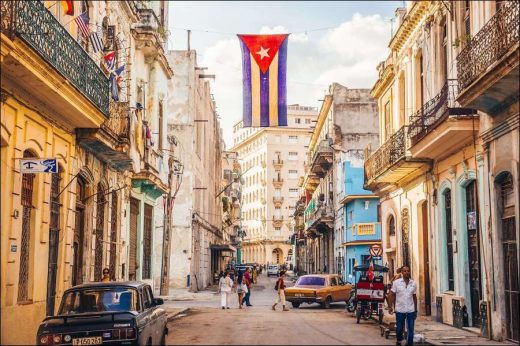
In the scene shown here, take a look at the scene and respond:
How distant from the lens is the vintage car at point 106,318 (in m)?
11.2

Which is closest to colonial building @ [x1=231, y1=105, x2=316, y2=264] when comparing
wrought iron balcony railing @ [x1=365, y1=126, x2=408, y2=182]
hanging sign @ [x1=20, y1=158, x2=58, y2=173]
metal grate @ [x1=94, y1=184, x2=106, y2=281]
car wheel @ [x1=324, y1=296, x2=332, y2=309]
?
car wheel @ [x1=324, y1=296, x2=332, y2=309]

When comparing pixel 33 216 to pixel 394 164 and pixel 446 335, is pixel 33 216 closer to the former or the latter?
pixel 446 335

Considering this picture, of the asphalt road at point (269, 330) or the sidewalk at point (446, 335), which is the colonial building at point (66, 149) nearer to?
the asphalt road at point (269, 330)

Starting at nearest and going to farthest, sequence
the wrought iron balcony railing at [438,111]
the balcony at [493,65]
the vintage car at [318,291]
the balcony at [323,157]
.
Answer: the balcony at [493,65] < the wrought iron balcony railing at [438,111] < the vintage car at [318,291] < the balcony at [323,157]

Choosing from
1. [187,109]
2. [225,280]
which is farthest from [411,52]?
[187,109]

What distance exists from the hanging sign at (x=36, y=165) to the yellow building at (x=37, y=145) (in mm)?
200

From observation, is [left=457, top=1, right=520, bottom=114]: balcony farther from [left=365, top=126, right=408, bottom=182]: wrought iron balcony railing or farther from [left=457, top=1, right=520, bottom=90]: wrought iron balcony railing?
[left=365, top=126, right=408, bottom=182]: wrought iron balcony railing

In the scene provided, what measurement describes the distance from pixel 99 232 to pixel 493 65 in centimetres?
1217

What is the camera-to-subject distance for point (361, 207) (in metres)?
40.6

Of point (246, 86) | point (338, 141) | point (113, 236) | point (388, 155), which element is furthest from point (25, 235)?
point (338, 141)

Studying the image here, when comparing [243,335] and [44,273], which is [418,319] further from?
[44,273]

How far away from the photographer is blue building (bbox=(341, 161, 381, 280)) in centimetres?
3969

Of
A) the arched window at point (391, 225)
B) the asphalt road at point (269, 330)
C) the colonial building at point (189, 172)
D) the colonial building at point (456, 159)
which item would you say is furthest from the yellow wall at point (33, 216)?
the colonial building at point (189, 172)

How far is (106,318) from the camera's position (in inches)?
450
